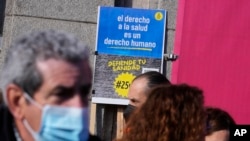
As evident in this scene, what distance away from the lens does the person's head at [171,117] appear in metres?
3.10

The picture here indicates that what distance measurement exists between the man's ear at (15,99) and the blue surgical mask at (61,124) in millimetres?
30

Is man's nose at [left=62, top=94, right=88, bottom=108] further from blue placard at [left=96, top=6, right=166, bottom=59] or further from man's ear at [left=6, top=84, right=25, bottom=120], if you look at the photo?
blue placard at [left=96, top=6, right=166, bottom=59]

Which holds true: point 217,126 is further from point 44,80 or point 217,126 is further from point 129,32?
point 129,32

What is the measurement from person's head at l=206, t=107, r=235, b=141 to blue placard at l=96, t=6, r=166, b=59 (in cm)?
245

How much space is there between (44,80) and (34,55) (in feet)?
0.28

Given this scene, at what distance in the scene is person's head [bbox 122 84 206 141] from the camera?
3.10 m

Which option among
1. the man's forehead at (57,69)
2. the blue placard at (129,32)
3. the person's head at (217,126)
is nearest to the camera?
the man's forehead at (57,69)

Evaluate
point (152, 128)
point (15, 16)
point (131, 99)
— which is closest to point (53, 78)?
Result: point (152, 128)

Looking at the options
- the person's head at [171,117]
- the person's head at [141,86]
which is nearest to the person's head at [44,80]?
the person's head at [171,117]

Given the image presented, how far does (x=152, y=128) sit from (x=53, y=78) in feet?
3.18

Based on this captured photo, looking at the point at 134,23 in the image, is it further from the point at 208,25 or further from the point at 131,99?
the point at 131,99

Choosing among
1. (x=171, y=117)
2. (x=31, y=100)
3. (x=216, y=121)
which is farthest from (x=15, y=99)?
(x=216, y=121)

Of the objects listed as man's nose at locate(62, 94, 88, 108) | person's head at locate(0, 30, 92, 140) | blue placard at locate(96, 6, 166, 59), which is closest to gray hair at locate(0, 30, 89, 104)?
person's head at locate(0, 30, 92, 140)

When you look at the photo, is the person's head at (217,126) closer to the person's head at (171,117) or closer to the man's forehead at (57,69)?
the person's head at (171,117)
